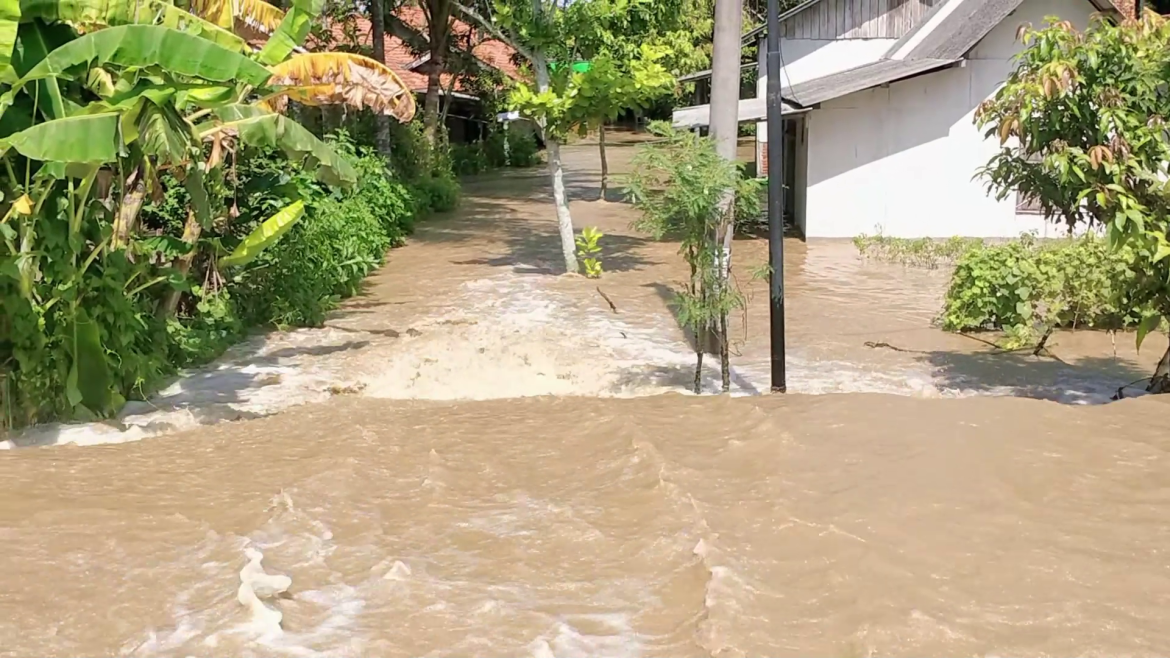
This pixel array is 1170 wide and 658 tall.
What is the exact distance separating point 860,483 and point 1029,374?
480cm

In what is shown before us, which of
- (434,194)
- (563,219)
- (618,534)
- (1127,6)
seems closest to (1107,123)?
(618,534)

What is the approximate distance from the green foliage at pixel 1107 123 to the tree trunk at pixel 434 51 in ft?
61.0

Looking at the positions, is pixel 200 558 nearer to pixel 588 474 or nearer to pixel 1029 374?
pixel 588 474

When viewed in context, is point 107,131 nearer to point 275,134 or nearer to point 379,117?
point 275,134

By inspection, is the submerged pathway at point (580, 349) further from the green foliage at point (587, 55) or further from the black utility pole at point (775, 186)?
the green foliage at point (587, 55)

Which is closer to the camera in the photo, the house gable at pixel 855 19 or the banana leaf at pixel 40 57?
the banana leaf at pixel 40 57

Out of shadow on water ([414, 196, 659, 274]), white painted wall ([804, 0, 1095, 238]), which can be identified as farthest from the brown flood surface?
white painted wall ([804, 0, 1095, 238])

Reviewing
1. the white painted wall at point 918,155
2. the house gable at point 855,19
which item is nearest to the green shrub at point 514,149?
the house gable at point 855,19

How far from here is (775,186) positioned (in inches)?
373

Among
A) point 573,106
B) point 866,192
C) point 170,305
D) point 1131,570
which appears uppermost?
point 573,106

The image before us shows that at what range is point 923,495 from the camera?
6.96m

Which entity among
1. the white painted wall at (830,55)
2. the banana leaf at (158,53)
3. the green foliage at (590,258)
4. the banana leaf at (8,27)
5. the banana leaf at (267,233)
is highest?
the white painted wall at (830,55)

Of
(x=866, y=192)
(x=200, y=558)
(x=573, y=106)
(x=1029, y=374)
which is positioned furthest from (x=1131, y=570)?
(x=866, y=192)

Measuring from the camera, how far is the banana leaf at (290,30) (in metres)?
9.12
